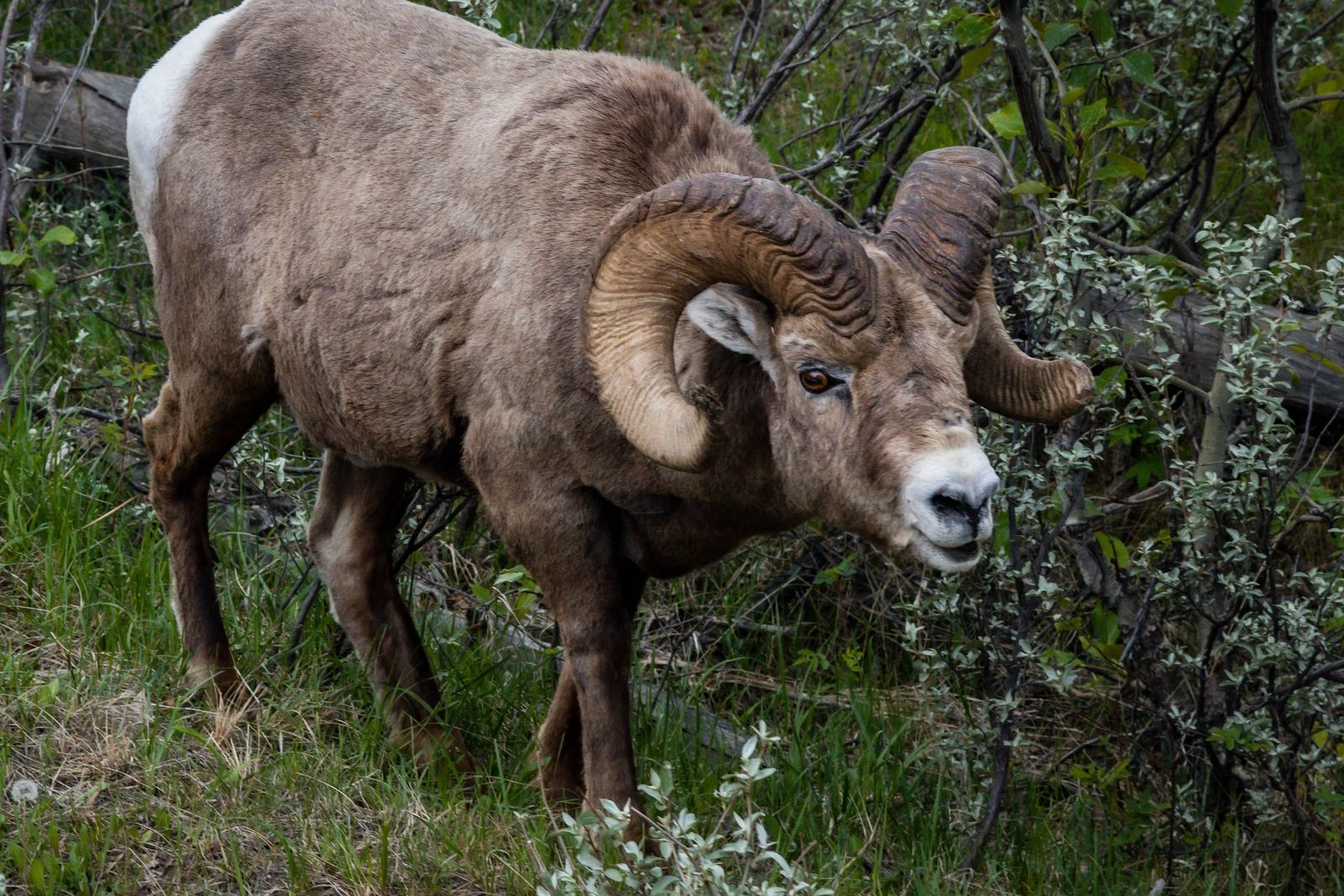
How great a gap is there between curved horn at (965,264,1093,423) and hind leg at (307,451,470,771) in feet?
7.07

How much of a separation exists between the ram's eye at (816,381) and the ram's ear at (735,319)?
0.14 meters

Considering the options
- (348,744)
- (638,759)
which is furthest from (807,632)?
(348,744)

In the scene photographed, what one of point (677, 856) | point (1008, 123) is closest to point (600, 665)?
point (677, 856)

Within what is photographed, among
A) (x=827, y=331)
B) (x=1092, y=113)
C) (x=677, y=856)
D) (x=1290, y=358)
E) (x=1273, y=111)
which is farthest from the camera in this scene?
(x=1290, y=358)

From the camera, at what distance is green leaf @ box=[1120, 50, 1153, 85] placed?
4918 millimetres

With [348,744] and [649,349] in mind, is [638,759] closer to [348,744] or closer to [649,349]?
[348,744]

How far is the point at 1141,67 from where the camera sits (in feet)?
16.2

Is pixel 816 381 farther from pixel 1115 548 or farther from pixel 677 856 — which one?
pixel 1115 548

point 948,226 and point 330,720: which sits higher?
point 948,226

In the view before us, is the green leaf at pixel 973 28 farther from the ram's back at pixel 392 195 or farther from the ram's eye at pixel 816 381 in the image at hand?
the ram's eye at pixel 816 381

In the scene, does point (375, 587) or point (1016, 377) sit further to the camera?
point (375, 587)

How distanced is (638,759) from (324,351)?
65.9 inches

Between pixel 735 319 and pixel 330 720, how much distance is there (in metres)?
2.10

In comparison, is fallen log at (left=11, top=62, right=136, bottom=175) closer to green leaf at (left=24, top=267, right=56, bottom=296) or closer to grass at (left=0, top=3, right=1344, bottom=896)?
grass at (left=0, top=3, right=1344, bottom=896)
